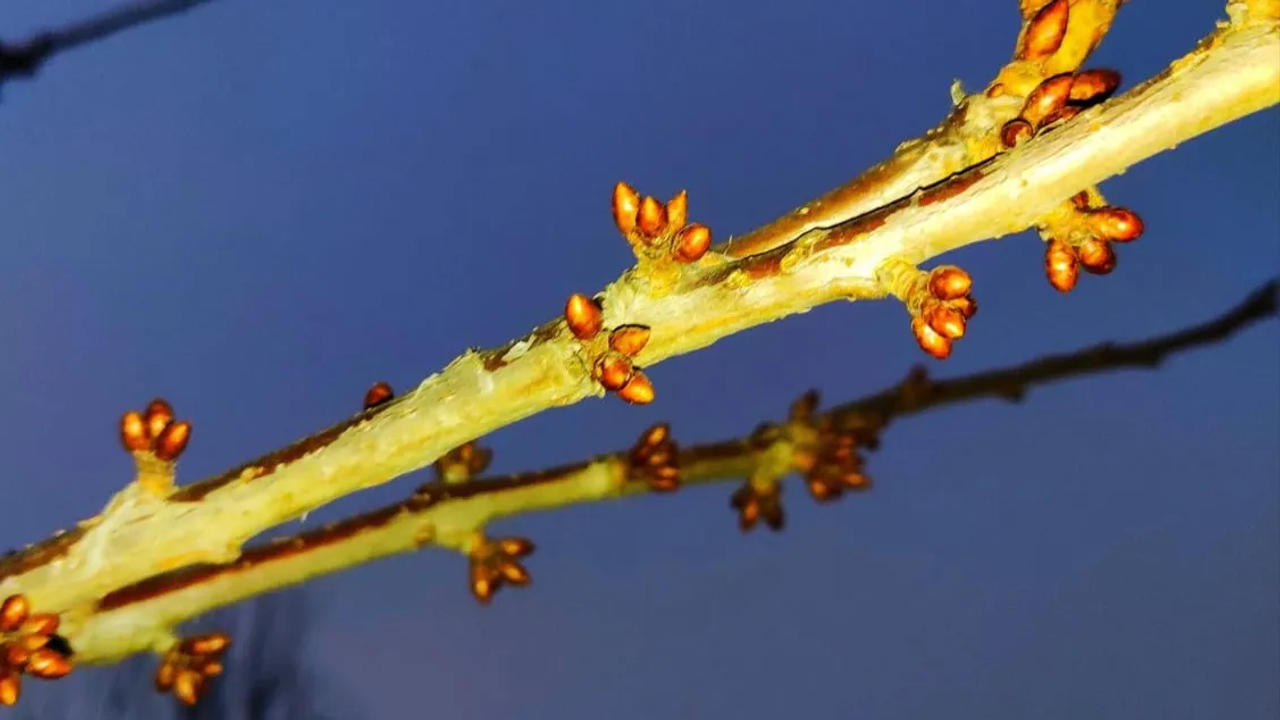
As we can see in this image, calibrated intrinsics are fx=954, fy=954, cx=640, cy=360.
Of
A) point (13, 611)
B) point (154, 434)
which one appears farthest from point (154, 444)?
point (13, 611)

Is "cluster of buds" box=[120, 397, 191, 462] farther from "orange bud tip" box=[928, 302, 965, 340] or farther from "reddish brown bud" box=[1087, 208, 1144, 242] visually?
"reddish brown bud" box=[1087, 208, 1144, 242]

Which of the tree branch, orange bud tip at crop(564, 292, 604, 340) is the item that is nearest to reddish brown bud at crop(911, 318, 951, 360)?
orange bud tip at crop(564, 292, 604, 340)

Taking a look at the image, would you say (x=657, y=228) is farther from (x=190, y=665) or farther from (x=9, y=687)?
(x=190, y=665)

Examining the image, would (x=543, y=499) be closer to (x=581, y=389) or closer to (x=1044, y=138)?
(x=581, y=389)

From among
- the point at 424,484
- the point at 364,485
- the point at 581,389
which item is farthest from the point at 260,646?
the point at 581,389

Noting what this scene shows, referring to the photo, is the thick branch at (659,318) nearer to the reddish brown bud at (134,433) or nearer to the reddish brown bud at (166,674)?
the reddish brown bud at (134,433)

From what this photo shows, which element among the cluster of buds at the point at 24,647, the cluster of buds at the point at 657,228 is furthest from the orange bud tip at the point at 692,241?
the cluster of buds at the point at 24,647
